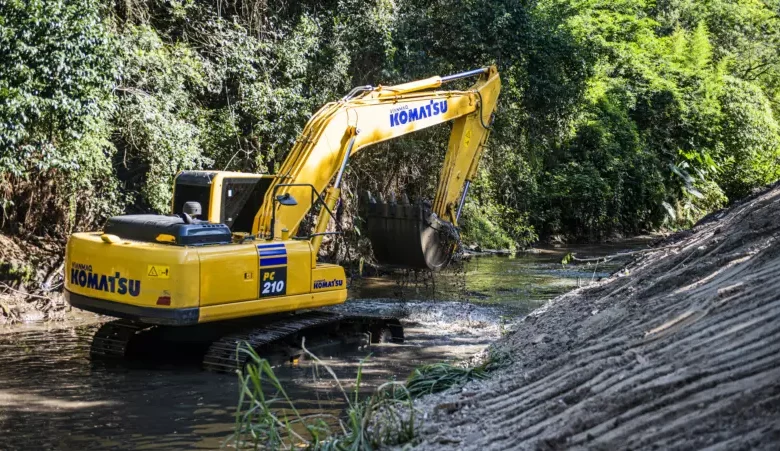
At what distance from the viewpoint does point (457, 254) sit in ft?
45.6

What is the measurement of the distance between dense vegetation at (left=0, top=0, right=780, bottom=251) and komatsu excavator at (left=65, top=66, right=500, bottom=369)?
287 cm

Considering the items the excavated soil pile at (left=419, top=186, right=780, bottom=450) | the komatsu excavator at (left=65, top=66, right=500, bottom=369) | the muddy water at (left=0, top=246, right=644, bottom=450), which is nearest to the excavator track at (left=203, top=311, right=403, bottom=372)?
the komatsu excavator at (left=65, top=66, right=500, bottom=369)

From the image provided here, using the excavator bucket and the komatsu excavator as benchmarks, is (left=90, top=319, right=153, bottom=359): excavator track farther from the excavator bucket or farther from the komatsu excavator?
the excavator bucket

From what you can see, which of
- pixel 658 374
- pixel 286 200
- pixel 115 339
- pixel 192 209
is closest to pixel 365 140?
pixel 286 200

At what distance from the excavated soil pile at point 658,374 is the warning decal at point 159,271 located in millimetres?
3538

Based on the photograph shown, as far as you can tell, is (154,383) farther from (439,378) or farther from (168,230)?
(439,378)

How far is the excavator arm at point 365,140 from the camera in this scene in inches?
431

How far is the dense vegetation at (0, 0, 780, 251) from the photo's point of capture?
1238 cm

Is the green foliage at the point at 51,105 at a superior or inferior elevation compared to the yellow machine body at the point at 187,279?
superior

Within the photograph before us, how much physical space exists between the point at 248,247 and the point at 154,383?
1713 millimetres

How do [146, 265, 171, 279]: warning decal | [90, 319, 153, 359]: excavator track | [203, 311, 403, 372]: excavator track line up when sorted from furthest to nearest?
[90, 319, 153, 359]: excavator track, [203, 311, 403, 372]: excavator track, [146, 265, 171, 279]: warning decal

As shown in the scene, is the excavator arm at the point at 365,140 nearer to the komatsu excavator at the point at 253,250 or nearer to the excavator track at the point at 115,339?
the komatsu excavator at the point at 253,250

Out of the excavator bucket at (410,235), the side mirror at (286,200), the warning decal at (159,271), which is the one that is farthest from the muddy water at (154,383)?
the side mirror at (286,200)

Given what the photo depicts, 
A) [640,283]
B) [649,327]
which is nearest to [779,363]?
[649,327]
